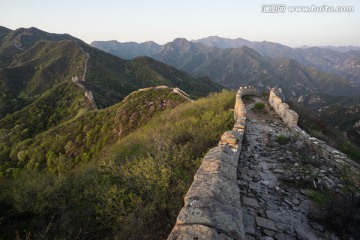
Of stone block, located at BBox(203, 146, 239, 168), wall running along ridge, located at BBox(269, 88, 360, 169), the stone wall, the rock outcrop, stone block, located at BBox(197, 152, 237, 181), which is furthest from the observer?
the stone wall

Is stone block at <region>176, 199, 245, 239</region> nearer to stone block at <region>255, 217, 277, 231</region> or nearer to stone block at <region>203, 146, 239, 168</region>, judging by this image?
stone block at <region>255, 217, 277, 231</region>

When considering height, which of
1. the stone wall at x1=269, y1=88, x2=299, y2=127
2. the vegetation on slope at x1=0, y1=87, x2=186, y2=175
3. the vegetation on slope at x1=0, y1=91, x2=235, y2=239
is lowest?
the vegetation on slope at x1=0, y1=87, x2=186, y2=175

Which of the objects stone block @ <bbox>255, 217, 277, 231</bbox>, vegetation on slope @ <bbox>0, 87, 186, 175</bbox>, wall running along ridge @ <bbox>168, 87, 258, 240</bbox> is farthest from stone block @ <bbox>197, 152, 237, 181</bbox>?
vegetation on slope @ <bbox>0, 87, 186, 175</bbox>

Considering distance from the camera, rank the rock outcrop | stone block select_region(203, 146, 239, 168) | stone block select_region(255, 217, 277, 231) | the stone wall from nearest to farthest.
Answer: the rock outcrop, stone block select_region(255, 217, 277, 231), stone block select_region(203, 146, 239, 168), the stone wall

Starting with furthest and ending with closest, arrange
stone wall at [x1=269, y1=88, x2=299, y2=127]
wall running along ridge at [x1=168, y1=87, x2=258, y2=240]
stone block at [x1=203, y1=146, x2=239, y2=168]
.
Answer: stone wall at [x1=269, y1=88, x2=299, y2=127] → stone block at [x1=203, y1=146, x2=239, y2=168] → wall running along ridge at [x1=168, y1=87, x2=258, y2=240]

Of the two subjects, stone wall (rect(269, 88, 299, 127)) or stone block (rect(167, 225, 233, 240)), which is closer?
stone block (rect(167, 225, 233, 240))

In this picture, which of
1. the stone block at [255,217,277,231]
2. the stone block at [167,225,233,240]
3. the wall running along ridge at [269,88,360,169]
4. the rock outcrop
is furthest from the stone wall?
the stone block at [167,225,233,240]

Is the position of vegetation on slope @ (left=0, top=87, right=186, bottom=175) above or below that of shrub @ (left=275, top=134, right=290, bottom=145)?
below

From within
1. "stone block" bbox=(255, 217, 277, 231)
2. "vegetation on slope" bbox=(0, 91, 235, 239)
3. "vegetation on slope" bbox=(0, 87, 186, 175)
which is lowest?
"vegetation on slope" bbox=(0, 87, 186, 175)

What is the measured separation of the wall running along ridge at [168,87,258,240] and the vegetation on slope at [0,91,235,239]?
1203mm

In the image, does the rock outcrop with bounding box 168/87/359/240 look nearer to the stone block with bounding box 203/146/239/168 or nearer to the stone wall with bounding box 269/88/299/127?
the stone block with bounding box 203/146/239/168

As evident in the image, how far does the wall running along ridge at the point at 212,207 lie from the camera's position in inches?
119

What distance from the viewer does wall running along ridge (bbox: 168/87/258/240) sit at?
3.02 metres

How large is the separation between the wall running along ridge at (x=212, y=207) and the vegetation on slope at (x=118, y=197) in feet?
3.95
